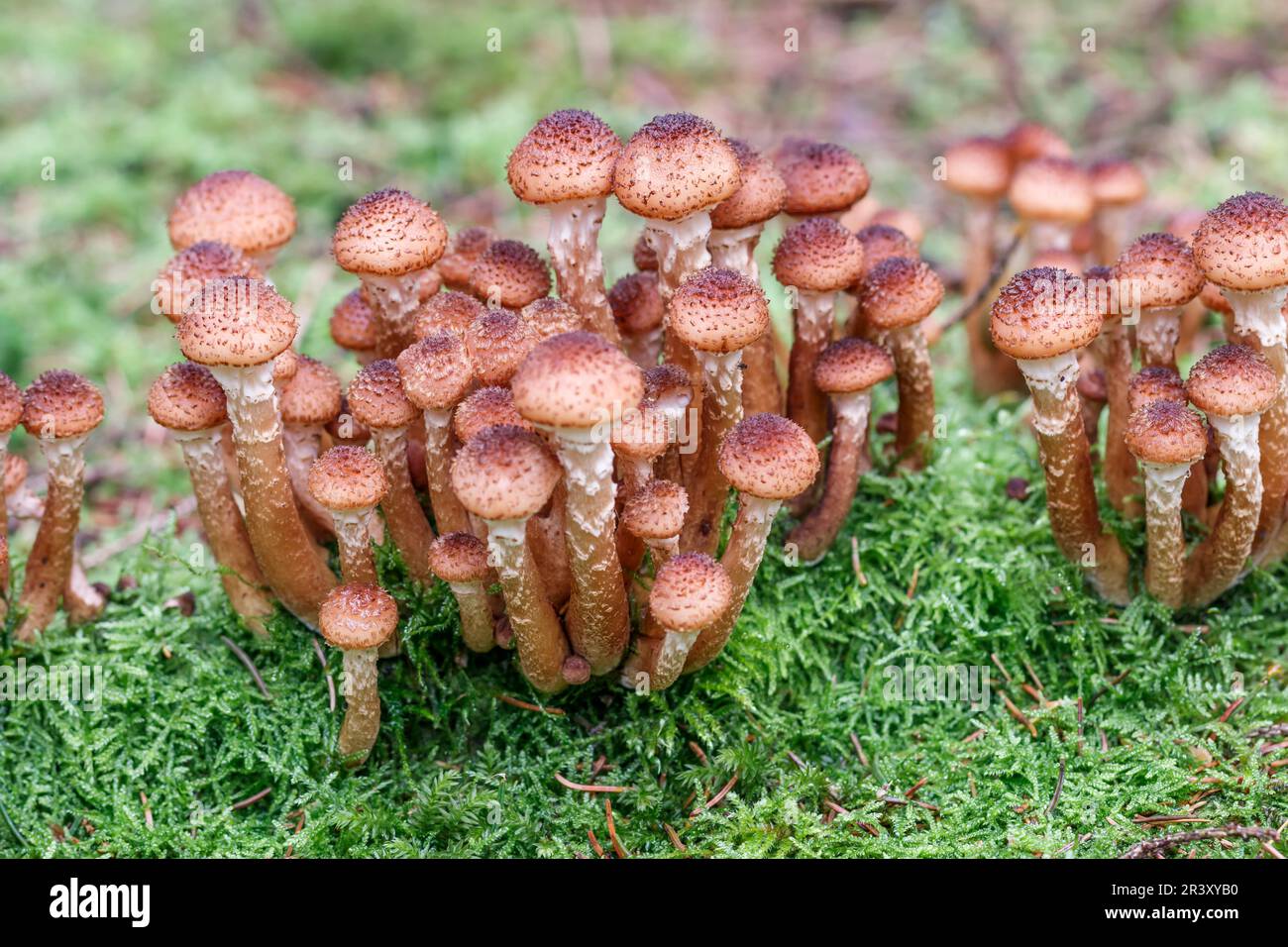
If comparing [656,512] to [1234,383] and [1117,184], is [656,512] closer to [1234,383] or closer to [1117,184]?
[1234,383]

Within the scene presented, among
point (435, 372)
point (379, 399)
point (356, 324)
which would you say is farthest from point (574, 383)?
point (356, 324)

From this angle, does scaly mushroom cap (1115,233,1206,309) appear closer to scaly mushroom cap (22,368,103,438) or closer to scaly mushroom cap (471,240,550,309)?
scaly mushroom cap (471,240,550,309)

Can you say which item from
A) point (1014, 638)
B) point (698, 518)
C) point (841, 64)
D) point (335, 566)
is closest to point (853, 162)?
point (698, 518)

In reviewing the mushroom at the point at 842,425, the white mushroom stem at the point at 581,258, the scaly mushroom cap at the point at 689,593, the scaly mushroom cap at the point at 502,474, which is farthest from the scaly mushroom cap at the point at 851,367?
the scaly mushroom cap at the point at 502,474

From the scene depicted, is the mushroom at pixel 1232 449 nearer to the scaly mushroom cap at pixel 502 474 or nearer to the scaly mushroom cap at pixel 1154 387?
the scaly mushroom cap at pixel 1154 387

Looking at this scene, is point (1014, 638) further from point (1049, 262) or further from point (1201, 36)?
point (1201, 36)

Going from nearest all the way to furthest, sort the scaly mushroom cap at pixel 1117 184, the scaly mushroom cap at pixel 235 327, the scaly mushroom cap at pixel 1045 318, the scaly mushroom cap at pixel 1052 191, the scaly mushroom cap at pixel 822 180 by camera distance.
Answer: the scaly mushroom cap at pixel 235 327 < the scaly mushroom cap at pixel 1045 318 < the scaly mushroom cap at pixel 822 180 < the scaly mushroom cap at pixel 1052 191 < the scaly mushroom cap at pixel 1117 184
